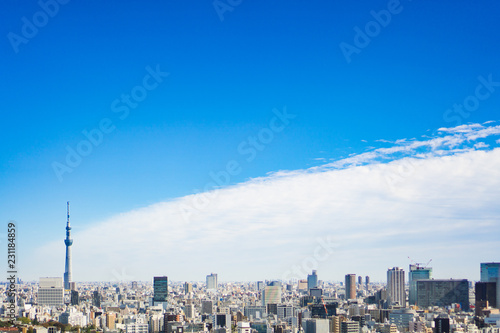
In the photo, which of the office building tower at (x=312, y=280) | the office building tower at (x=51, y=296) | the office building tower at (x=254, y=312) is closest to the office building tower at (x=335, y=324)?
the office building tower at (x=254, y=312)

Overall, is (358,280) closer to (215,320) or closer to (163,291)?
(163,291)

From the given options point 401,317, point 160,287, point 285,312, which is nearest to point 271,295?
point 160,287

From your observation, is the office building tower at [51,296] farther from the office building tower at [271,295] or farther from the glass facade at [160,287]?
the office building tower at [271,295]

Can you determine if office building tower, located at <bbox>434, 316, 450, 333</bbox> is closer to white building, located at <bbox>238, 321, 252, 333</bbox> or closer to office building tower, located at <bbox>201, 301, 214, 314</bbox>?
white building, located at <bbox>238, 321, 252, 333</bbox>

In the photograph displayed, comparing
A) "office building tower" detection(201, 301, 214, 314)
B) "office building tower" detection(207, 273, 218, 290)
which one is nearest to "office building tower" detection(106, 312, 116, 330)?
"office building tower" detection(201, 301, 214, 314)

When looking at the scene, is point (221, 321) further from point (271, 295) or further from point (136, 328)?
point (271, 295)

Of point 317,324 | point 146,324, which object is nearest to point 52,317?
point 146,324

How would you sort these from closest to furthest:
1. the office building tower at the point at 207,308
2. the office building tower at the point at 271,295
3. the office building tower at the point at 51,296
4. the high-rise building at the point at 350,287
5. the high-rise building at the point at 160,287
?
the office building tower at the point at 207,308, the office building tower at the point at 51,296, the high-rise building at the point at 160,287, the office building tower at the point at 271,295, the high-rise building at the point at 350,287
